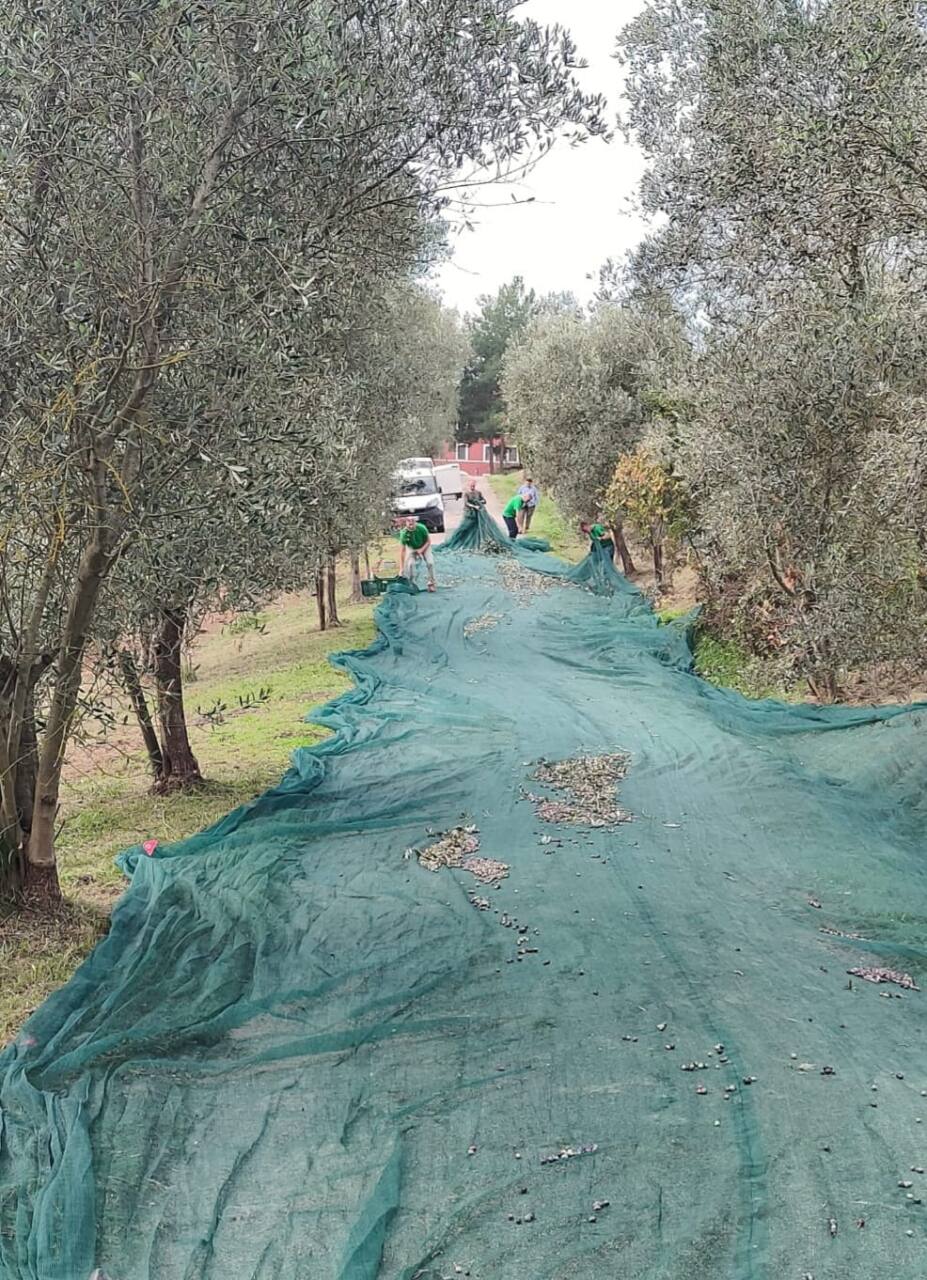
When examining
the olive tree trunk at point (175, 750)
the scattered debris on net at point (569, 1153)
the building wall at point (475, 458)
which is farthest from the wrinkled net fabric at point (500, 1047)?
the building wall at point (475, 458)

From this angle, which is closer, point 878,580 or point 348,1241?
point 348,1241

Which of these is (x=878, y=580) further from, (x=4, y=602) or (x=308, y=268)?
(x=4, y=602)

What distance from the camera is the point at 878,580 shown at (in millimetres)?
8625

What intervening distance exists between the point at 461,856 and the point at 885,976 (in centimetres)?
287

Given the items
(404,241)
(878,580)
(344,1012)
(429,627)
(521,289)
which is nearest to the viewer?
(344,1012)

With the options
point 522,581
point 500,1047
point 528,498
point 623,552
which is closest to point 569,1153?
point 500,1047

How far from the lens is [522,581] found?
63.2 feet

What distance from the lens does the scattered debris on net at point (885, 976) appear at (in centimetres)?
525

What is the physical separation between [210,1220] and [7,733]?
11.1ft

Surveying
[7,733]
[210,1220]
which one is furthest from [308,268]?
[210,1220]

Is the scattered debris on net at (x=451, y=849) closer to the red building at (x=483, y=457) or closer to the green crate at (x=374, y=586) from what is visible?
the green crate at (x=374, y=586)

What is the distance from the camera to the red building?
61.8m

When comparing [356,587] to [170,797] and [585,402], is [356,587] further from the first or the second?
[170,797]

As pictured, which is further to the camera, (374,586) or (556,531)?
(556,531)
